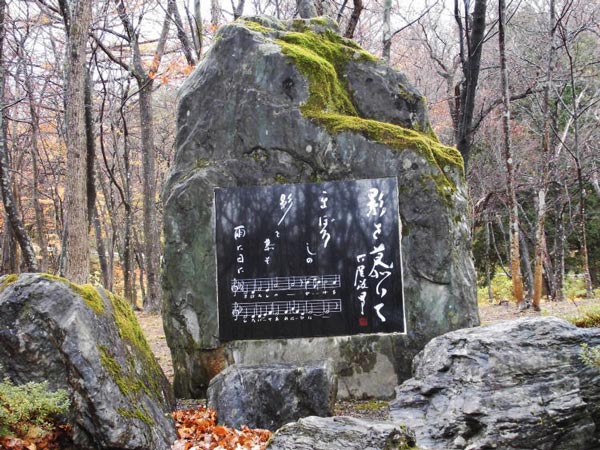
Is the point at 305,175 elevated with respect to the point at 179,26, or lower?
lower

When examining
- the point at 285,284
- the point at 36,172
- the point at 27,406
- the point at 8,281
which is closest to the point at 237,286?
the point at 285,284

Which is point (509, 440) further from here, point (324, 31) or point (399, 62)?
point (399, 62)

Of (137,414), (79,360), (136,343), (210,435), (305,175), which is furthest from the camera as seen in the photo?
(305,175)

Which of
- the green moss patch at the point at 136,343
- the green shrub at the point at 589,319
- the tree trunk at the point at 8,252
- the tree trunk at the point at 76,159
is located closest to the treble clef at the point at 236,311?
the green moss patch at the point at 136,343

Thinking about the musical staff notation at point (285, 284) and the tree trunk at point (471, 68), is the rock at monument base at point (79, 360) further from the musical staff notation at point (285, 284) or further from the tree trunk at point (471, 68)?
the tree trunk at point (471, 68)

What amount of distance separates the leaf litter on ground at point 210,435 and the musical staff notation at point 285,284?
146 cm

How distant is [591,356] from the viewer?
334 cm

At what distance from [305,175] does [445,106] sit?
13.7 metres

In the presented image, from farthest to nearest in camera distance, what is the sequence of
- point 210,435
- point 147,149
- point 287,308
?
point 147,149, point 287,308, point 210,435

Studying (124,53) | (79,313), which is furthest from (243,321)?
(124,53)

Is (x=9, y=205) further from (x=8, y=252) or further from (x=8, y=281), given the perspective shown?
(x=8, y=252)

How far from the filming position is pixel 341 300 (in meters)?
5.77

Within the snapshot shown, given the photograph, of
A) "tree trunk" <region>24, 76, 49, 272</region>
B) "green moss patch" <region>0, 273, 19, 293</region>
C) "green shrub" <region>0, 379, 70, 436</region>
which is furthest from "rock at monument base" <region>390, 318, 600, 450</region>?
"tree trunk" <region>24, 76, 49, 272</region>

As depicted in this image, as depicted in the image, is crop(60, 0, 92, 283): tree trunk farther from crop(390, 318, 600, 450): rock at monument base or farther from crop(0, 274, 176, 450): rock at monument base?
crop(390, 318, 600, 450): rock at monument base
